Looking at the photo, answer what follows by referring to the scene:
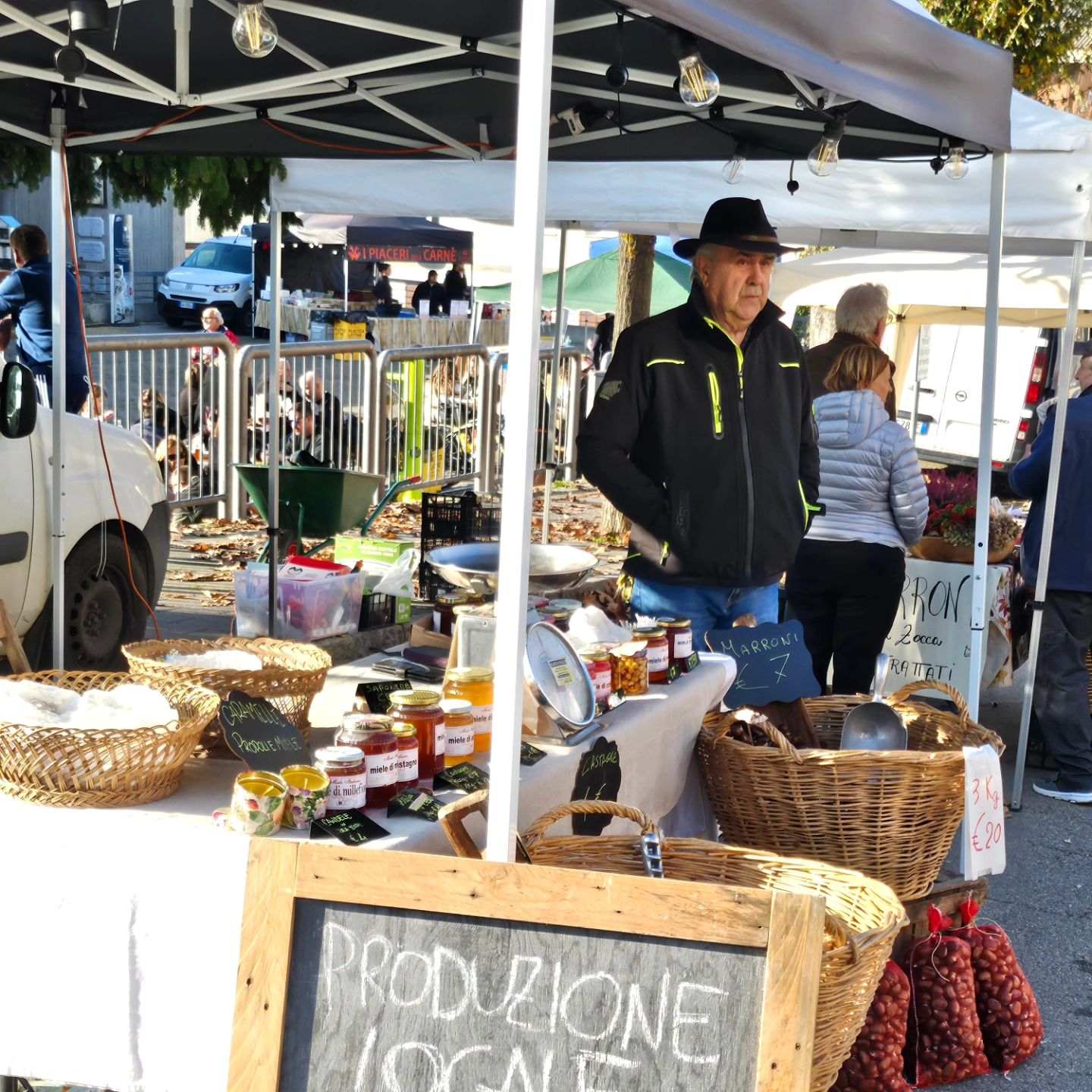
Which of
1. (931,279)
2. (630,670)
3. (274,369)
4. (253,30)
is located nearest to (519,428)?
(630,670)

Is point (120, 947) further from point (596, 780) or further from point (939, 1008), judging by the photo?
point (939, 1008)

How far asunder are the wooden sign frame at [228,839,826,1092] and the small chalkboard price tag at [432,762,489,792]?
651mm

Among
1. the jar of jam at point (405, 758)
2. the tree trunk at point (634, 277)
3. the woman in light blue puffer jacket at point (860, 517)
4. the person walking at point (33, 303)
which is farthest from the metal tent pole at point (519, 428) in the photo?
the tree trunk at point (634, 277)

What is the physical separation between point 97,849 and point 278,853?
1.38 feet

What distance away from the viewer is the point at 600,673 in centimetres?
337

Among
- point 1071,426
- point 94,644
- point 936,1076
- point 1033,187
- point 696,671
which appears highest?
point 1033,187

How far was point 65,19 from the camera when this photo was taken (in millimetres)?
4039

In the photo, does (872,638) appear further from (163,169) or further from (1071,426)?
(163,169)

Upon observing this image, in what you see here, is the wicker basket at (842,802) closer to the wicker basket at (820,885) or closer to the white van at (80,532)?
the wicker basket at (820,885)

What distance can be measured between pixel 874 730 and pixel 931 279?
6.47 metres

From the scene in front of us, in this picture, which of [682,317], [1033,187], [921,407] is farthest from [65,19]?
[921,407]

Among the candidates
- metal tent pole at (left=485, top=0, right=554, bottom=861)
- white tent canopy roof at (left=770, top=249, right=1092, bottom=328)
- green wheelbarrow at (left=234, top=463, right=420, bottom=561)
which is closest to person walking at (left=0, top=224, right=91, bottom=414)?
green wheelbarrow at (left=234, top=463, right=420, bottom=561)

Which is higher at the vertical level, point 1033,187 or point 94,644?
point 1033,187

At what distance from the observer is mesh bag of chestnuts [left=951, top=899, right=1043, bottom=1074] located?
3.65 metres
